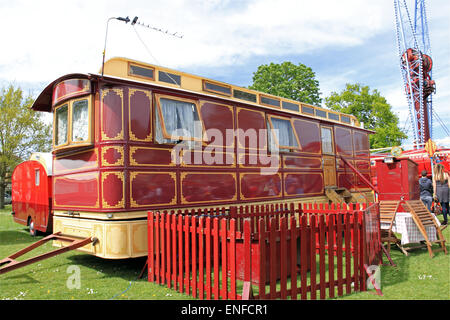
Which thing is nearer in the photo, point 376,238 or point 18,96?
point 376,238

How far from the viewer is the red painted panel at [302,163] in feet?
29.8

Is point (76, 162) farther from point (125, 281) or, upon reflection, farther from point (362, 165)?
point (362, 165)

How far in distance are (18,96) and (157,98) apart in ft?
78.1

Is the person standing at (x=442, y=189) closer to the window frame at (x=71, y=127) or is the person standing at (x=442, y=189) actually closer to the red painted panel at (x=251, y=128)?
the red painted panel at (x=251, y=128)

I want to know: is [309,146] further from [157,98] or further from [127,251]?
[127,251]

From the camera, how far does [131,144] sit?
593cm

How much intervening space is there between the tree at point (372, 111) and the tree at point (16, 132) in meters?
25.1

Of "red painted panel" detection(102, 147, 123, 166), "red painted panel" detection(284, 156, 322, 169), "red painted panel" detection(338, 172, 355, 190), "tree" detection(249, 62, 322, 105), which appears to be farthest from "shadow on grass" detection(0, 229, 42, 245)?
"tree" detection(249, 62, 322, 105)

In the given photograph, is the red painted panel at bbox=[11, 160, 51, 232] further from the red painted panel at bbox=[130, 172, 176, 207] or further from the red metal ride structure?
the red metal ride structure

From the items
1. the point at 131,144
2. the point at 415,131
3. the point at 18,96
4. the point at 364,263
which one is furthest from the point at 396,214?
the point at 415,131

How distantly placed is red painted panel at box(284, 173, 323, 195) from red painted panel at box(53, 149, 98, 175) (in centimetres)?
486

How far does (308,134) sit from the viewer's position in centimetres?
994

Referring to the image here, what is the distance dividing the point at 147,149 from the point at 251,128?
293 centimetres

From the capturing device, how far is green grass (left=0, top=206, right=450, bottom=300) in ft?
15.3
